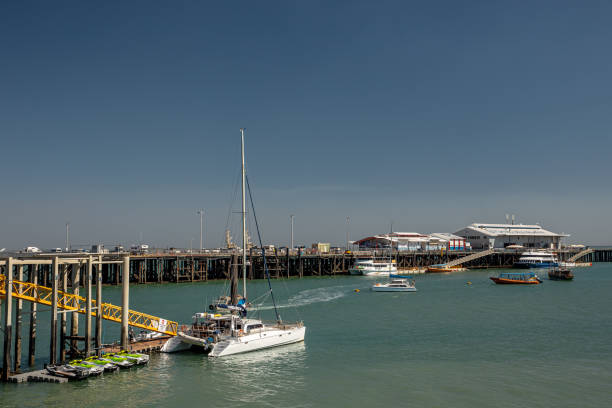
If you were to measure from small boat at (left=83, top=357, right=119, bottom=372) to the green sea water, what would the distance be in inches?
29.4

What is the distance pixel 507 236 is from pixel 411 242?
3802cm

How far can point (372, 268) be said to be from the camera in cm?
11938

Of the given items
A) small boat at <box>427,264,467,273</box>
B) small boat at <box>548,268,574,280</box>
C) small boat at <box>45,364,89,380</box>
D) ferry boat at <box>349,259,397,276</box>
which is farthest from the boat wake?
small boat at <box>548,268,574,280</box>

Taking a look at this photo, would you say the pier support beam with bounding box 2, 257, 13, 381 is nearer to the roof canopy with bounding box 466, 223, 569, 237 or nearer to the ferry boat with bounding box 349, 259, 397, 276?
the ferry boat with bounding box 349, 259, 397, 276

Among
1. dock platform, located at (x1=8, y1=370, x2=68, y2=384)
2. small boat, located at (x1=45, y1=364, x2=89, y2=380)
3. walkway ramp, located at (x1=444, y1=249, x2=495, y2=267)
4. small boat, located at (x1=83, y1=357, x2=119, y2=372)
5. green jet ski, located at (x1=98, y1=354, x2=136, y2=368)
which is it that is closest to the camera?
dock platform, located at (x1=8, y1=370, x2=68, y2=384)

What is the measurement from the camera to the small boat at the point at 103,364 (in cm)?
3095

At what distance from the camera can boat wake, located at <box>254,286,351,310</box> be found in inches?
2601

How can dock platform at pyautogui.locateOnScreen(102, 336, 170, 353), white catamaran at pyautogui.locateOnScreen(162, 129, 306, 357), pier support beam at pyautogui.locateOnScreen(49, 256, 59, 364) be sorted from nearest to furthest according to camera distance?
pier support beam at pyautogui.locateOnScreen(49, 256, 59, 364)
dock platform at pyautogui.locateOnScreen(102, 336, 170, 353)
white catamaran at pyautogui.locateOnScreen(162, 129, 306, 357)

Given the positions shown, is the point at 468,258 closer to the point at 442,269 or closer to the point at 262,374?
the point at 442,269

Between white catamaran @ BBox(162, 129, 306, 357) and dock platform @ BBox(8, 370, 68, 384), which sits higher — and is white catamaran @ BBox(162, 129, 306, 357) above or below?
above

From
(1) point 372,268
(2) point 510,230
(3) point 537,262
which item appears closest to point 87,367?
(1) point 372,268

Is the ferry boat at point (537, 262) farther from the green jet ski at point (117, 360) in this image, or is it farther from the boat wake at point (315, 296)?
the green jet ski at point (117, 360)

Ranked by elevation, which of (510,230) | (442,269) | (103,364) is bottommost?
(103,364)

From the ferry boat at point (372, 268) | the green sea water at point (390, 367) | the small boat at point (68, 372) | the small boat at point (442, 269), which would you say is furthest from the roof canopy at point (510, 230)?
the small boat at point (68, 372)
